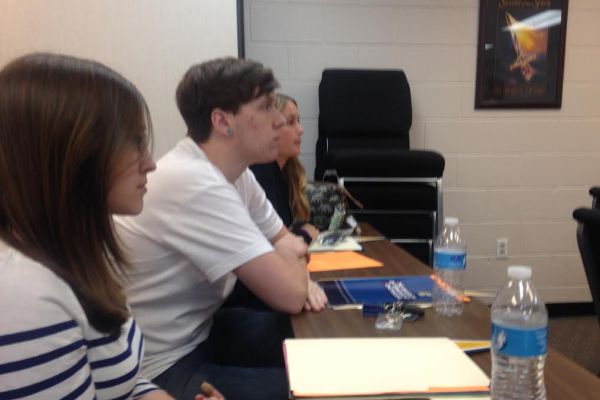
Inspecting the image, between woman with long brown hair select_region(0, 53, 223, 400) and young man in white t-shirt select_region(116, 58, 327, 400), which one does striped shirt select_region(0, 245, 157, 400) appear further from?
young man in white t-shirt select_region(116, 58, 327, 400)

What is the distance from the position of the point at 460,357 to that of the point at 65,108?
0.79m

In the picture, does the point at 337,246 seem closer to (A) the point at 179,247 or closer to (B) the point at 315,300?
(B) the point at 315,300

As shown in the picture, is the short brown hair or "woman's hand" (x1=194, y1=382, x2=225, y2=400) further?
the short brown hair

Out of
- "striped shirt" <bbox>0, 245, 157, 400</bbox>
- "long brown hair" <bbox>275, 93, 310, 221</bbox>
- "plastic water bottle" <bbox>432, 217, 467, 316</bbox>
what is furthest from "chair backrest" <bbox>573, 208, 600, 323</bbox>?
"striped shirt" <bbox>0, 245, 157, 400</bbox>

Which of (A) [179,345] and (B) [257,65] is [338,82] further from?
(A) [179,345]

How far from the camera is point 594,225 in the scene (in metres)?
1.76

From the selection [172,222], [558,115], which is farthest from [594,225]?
[558,115]

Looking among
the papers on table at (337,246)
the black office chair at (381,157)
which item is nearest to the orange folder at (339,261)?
the papers on table at (337,246)

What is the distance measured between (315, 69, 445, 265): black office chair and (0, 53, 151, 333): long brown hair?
218 cm

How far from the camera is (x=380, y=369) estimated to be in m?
0.96

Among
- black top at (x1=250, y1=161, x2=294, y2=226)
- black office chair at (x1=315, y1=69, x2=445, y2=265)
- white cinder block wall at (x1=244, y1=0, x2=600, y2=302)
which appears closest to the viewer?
black top at (x1=250, y1=161, x2=294, y2=226)

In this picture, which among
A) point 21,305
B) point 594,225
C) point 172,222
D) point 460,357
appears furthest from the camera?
point 594,225

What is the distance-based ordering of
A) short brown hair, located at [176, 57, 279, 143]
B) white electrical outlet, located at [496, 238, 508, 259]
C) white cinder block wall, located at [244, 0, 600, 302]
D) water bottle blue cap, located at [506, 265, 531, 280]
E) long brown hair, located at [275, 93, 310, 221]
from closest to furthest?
1. water bottle blue cap, located at [506, 265, 531, 280]
2. short brown hair, located at [176, 57, 279, 143]
3. long brown hair, located at [275, 93, 310, 221]
4. white cinder block wall, located at [244, 0, 600, 302]
5. white electrical outlet, located at [496, 238, 508, 259]

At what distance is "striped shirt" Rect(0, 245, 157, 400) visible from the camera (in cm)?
68
